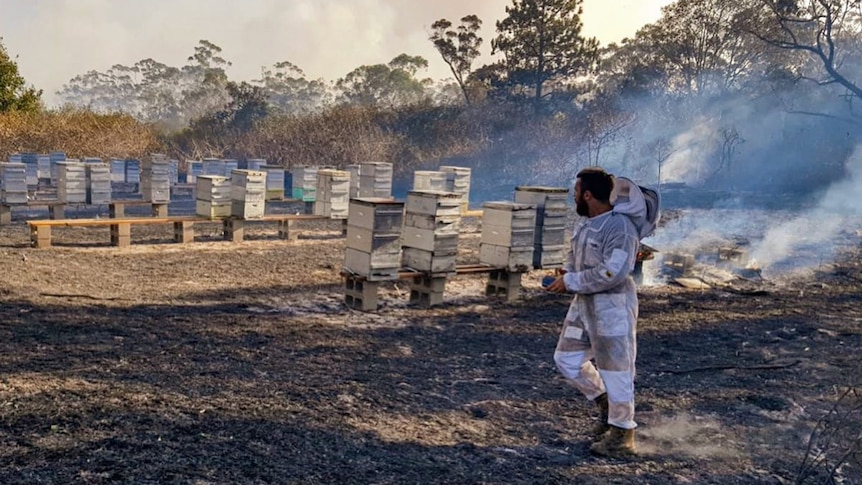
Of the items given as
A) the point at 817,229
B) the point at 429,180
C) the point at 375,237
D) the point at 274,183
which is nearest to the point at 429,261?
the point at 375,237

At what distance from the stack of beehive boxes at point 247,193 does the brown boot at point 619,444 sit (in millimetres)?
7725

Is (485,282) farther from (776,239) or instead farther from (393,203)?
(776,239)

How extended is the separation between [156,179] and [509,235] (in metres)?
6.99

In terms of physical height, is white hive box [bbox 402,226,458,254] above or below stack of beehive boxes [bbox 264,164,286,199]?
below

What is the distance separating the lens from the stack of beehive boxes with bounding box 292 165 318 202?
494 inches

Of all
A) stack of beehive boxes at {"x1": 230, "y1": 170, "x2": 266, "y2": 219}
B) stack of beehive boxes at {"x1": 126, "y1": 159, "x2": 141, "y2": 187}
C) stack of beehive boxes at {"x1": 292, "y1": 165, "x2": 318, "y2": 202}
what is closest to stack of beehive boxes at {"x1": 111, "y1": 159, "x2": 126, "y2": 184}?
stack of beehive boxes at {"x1": 126, "y1": 159, "x2": 141, "y2": 187}

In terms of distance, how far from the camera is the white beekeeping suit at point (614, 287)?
375 centimetres

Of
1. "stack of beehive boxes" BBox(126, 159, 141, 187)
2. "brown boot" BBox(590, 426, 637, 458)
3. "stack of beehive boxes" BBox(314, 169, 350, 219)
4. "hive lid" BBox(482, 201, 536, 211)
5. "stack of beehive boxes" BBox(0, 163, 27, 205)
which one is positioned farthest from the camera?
"stack of beehive boxes" BBox(126, 159, 141, 187)

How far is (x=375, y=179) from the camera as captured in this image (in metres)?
11.6

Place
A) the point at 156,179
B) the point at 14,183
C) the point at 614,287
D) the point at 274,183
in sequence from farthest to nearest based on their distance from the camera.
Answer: the point at 274,183
the point at 156,179
the point at 14,183
the point at 614,287

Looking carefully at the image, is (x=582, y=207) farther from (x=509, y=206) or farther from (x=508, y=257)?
(x=508, y=257)

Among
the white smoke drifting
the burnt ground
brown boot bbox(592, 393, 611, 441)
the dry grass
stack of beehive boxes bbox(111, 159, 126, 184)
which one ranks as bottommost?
the burnt ground

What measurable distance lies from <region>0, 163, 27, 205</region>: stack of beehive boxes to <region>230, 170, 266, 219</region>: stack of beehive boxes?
3222 mm

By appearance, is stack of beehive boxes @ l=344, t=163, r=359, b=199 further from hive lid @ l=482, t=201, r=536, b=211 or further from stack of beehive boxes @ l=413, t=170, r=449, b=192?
hive lid @ l=482, t=201, r=536, b=211
